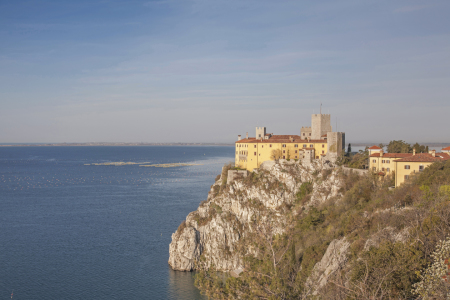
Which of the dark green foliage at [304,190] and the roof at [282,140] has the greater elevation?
the roof at [282,140]

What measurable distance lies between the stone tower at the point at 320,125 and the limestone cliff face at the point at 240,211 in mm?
8270

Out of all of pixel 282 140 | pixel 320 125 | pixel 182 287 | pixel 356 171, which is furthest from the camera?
pixel 320 125

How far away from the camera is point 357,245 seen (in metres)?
34.0

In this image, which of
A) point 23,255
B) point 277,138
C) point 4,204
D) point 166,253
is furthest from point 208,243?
point 4,204

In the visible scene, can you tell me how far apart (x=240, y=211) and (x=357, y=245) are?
1163 inches

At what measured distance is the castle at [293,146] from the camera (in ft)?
212

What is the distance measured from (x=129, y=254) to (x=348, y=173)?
37.4 meters

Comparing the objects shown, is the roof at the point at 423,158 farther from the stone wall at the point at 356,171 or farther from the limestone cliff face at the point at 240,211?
the limestone cliff face at the point at 240,211

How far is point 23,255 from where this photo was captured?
59938 millimetres

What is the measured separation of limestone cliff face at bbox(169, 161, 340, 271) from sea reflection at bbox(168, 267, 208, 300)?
5.16ft

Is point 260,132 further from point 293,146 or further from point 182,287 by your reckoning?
point 182,287

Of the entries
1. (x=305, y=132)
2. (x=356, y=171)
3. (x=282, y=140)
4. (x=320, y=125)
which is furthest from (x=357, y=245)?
(x=305, y=132)

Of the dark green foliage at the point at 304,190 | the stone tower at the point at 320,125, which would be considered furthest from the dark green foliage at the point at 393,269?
the stone tower at the point at 320,125

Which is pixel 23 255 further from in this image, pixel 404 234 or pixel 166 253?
pixel 404 234
